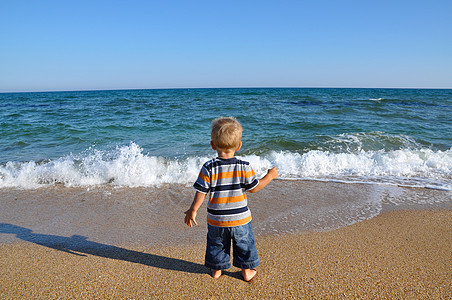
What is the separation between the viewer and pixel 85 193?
169 inches

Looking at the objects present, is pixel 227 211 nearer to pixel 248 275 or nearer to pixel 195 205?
pixel 195 205

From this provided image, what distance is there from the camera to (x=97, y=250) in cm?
264

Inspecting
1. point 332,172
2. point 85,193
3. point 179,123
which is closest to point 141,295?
point 85,193

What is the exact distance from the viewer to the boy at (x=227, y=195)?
193cm

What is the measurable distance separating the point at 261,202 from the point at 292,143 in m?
4.27

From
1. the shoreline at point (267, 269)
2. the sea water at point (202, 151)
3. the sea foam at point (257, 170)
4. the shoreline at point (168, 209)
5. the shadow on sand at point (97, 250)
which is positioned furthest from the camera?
the sea water at point (202, 151)

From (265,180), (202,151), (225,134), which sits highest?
(225,134)

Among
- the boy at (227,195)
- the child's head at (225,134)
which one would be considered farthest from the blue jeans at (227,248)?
the child's head at (225,134)

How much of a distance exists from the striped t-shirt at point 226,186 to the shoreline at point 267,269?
1.77 ft

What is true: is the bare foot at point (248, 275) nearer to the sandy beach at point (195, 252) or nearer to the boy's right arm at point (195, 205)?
the sandy beach at point (195, 252)

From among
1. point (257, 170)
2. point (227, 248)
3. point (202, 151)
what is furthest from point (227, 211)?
point (202, 151)

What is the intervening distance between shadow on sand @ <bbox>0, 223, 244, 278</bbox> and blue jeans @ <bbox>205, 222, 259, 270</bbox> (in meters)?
0.18

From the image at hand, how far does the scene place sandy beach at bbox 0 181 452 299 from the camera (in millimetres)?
2053

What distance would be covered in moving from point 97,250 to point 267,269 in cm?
156
